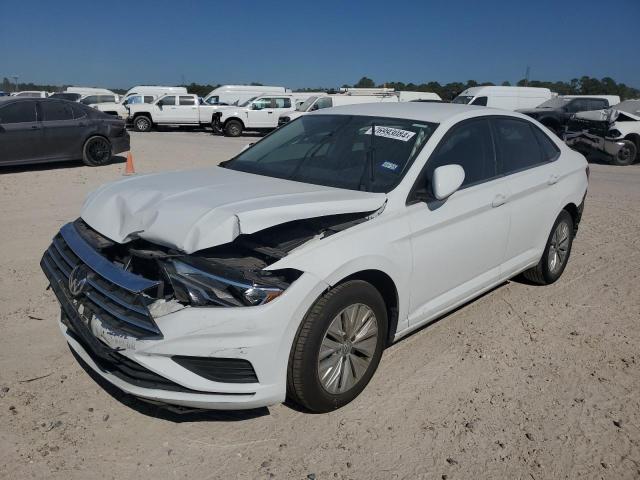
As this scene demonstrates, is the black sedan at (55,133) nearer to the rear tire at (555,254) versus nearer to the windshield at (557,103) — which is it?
the rear tire at (555,254)

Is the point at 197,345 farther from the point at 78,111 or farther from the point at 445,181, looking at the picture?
the point at 78,111

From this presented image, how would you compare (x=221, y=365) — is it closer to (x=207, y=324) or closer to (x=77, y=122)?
(x=207, y=324)

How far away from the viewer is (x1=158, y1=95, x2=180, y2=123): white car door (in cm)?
2659

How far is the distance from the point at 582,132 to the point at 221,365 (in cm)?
1519

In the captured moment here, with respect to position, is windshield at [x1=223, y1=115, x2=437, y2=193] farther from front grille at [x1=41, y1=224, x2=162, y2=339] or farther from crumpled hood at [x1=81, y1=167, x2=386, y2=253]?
front grille at [x1=41, y1=224, x2=162, y2=339]

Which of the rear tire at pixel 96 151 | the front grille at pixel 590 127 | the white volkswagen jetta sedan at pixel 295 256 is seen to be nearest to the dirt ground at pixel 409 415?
the white volkswagen jetta sedan at pixel 295 256

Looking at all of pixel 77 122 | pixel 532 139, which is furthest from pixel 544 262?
Result: pixel 77 122

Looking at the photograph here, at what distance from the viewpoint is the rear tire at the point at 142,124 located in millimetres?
26438

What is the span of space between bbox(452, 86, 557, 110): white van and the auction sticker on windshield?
21.4 metres

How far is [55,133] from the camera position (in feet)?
38.2

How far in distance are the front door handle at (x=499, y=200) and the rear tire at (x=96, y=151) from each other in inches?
409

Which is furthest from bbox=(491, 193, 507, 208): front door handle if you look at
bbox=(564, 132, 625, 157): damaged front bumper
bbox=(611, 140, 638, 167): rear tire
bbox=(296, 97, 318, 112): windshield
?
bbox=(296, 97, 318, 112): windshield

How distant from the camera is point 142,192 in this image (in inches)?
137

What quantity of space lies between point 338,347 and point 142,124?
25.7 metres
